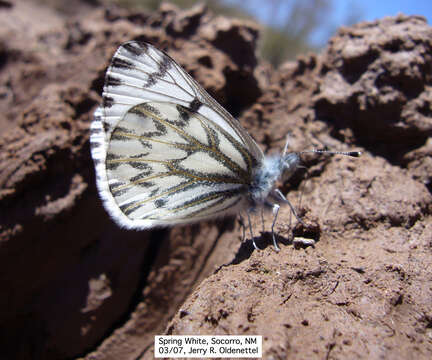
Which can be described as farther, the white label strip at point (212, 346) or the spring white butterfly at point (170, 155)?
the spring white butterfly at point (170, 155)

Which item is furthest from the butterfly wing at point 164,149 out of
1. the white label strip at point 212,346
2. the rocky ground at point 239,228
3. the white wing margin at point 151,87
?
the white label strip at point 212,346

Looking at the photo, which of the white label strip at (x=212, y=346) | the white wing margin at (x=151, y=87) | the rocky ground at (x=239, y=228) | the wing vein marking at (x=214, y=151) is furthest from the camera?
the wing vein marking at (x=214, y=151)

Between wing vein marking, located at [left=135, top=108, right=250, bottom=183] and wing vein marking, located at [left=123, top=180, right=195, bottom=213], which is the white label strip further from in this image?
wing vein marking, located at [left=135, top=108, right=250, bottom=183]

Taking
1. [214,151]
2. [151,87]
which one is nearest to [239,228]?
[214,151]

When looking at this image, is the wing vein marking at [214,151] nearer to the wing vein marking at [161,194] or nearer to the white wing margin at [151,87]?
the white wing margin at [151,87]

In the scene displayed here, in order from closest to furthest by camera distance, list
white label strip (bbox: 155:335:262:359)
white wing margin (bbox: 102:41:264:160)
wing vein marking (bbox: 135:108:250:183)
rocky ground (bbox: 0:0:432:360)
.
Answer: white label strip (bbox: 155:335:262:359), rocky ground (bbox: 0:0:432:360), white wing margin (bbox: 102:41:264:160), wing vein marking (bbox: 135:108:250:183)

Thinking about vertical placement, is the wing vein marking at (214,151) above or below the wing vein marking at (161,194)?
above

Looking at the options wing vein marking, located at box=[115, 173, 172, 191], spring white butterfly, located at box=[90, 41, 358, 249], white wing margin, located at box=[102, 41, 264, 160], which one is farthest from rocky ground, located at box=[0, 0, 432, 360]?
white wing margin, located at box=[102, 41, 264, 160]
